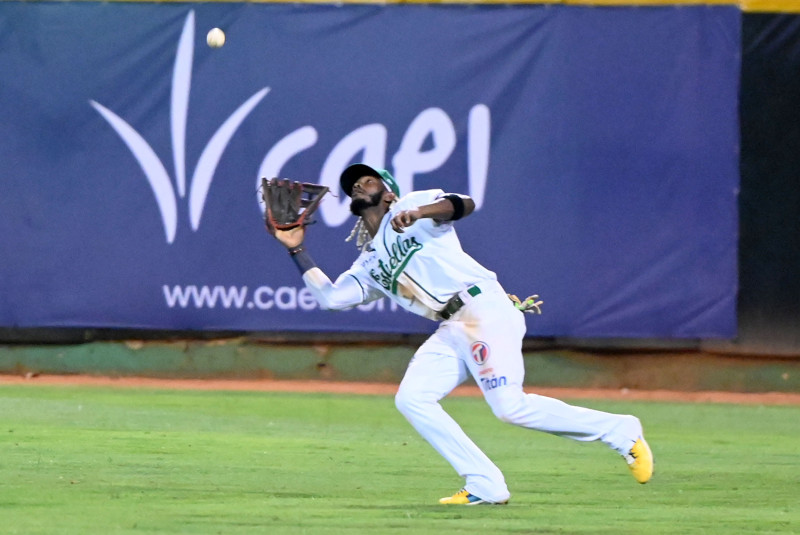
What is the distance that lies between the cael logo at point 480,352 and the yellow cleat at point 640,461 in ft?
3.30

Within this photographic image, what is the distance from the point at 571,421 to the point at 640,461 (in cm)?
52

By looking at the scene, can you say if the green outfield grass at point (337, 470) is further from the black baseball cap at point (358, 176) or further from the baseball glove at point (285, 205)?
the black baseball cap at point (358, 176)

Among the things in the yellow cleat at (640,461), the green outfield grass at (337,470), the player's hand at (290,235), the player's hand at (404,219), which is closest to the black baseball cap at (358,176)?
the player's hand at (290,235)

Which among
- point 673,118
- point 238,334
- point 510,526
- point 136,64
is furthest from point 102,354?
point 510,526

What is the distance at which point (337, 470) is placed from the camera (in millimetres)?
9000

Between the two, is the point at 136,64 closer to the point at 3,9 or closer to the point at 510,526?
the point at 3,9

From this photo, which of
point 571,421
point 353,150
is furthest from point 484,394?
point 353,150

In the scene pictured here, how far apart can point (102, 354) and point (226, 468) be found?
6.92 metres

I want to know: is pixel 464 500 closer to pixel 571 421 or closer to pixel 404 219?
pixel 571 421

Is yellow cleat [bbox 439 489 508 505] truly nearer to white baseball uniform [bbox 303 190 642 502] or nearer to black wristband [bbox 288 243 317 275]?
white baseball uniform [bbox 303 190 642 502]

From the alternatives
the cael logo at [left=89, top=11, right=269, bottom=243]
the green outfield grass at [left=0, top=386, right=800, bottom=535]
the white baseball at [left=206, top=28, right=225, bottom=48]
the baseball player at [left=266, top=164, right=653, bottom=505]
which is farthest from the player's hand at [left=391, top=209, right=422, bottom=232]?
the cael logo at [left=89, top=11, right=269, bottom=243]

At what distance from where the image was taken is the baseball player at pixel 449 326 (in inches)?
297

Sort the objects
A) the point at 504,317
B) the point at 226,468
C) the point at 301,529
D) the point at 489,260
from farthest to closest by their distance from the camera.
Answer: the point at 489,260 → the point at 226,468 → the point at 504,317 → the point at 301,529

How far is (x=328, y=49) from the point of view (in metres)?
15.1
